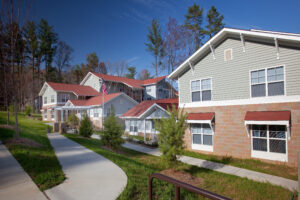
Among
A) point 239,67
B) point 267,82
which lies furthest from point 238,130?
point 239,67

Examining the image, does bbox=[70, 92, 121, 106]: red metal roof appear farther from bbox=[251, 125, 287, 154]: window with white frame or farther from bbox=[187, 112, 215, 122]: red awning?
bbox=[251, 125, 287, 154]: window with white frame

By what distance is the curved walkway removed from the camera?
4.52m

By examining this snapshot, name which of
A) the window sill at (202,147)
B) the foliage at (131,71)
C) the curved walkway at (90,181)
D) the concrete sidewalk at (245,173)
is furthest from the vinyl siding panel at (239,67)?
the foliage at (131,71)

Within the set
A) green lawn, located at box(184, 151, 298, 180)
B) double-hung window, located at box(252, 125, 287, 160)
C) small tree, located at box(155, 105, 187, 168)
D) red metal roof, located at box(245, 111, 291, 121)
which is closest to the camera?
small tree, located at box(155, 105, 187, 168)

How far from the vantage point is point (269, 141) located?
32.2 feet

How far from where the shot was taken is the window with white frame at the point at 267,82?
9589 millimetres

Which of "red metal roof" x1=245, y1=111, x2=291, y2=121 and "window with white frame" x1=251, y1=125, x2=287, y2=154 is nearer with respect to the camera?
"red metal roof" x1=245, y1=111, x2=291, y2=121

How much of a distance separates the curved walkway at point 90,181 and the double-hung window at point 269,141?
824 cm

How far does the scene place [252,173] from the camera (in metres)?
8.41

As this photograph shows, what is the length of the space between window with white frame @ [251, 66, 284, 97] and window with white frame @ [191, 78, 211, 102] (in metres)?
2.77

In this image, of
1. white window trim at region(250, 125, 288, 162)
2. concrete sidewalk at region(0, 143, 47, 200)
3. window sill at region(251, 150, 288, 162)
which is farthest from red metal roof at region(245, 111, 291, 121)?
concrete sidewalk at region(0, 143, 47, 200)

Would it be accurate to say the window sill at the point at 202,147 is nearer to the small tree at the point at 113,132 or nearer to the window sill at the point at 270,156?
the window sill at the point at 270,156

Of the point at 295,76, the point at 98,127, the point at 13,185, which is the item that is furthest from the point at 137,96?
the point at 13,185

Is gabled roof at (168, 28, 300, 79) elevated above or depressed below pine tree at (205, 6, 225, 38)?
below
